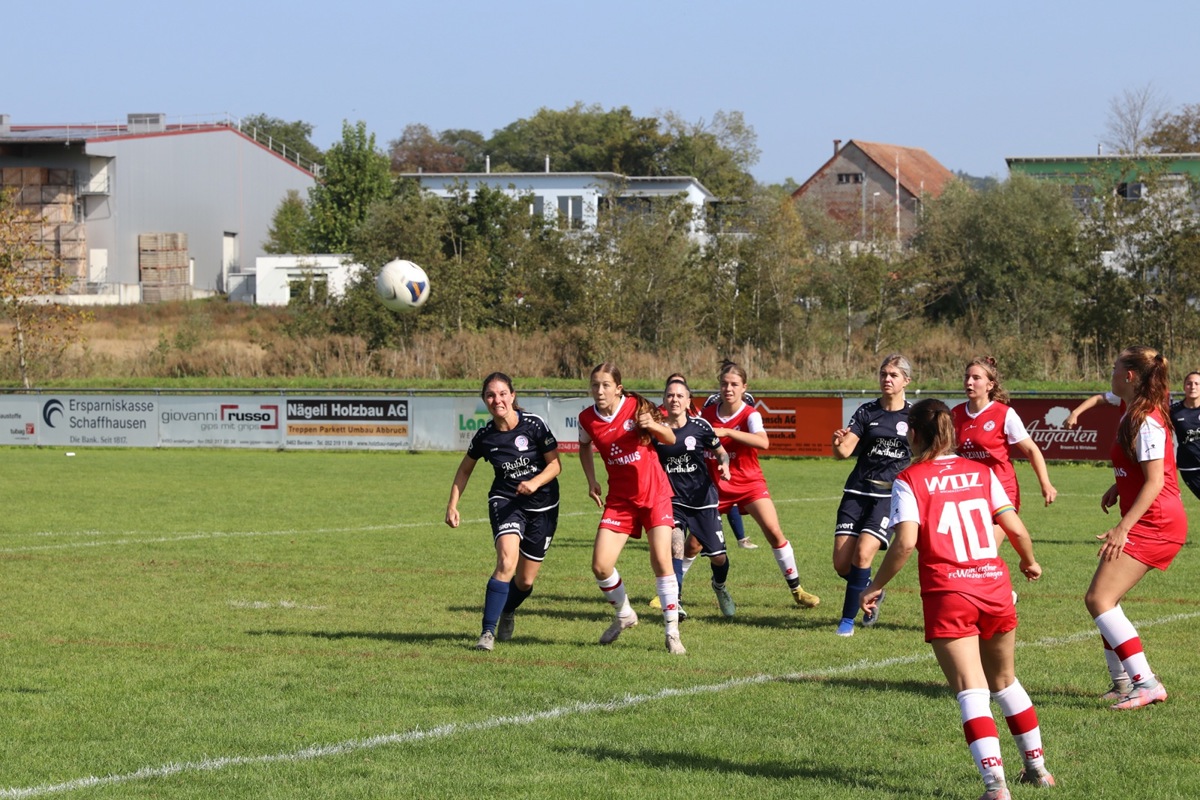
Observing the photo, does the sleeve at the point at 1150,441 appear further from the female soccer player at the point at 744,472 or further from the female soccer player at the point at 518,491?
the female soccer player at the point at 744,472

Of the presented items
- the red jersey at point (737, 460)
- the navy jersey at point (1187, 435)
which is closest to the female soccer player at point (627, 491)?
the red jersey at point (737, 460)

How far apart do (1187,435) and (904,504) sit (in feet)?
29.6

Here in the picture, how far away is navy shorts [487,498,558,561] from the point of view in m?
9.73

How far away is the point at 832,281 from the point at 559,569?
35462 mm

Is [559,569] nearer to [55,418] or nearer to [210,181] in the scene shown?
[55,418]

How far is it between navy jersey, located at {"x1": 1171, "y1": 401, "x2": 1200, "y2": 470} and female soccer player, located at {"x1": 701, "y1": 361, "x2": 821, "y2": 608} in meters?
4.51

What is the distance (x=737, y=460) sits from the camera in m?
11.7

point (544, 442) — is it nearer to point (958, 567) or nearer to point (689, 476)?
point (689, 476)

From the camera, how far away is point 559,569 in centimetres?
1416

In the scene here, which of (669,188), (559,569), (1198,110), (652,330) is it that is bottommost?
(559,569)

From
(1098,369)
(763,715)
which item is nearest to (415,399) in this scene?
(1098,369)

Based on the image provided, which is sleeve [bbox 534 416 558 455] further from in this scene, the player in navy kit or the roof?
the roof

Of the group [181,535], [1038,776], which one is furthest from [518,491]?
[181,535]

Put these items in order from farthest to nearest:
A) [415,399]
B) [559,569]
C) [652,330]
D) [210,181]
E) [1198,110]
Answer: [1198,110], [210,181], [652,330], [415,399], [559,569]
